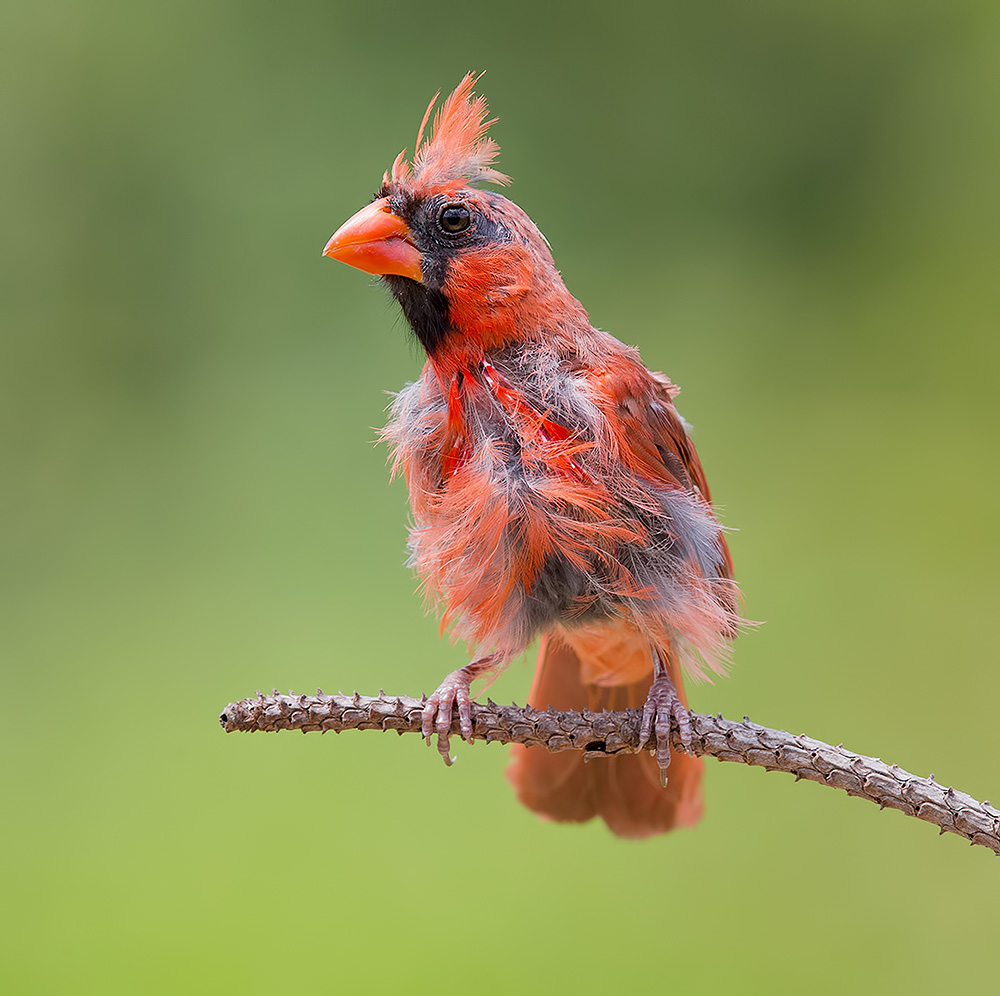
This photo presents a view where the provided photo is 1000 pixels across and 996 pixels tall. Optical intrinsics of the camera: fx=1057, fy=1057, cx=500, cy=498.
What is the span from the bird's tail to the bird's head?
2.52ft

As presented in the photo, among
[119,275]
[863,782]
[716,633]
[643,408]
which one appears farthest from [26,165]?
[863,782]

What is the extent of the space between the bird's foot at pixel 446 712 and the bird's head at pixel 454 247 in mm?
557

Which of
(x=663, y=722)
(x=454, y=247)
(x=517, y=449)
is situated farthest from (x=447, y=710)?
(x=454, y=247)

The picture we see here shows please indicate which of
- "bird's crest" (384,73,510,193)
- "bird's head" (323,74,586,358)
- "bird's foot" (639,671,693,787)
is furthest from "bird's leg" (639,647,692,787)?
"bird's crest" (384,73,510,193)

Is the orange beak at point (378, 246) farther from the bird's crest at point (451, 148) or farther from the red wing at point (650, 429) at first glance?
the red wing at point (650, 429)

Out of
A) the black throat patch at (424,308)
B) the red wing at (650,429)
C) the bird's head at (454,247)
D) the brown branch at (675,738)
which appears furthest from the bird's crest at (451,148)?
the brown branch at (675,738)

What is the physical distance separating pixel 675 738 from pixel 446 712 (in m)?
0.38

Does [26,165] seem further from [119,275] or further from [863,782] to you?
[863,782]

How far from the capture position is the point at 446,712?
5.74 feet

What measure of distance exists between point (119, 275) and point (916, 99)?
265 centimetres

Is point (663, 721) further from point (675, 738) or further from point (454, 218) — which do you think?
point (454, 218)

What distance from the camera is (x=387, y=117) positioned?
332 cm

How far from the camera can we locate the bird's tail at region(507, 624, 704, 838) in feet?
7.18

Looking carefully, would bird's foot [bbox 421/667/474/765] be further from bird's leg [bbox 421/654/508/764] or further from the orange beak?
the orange beak
